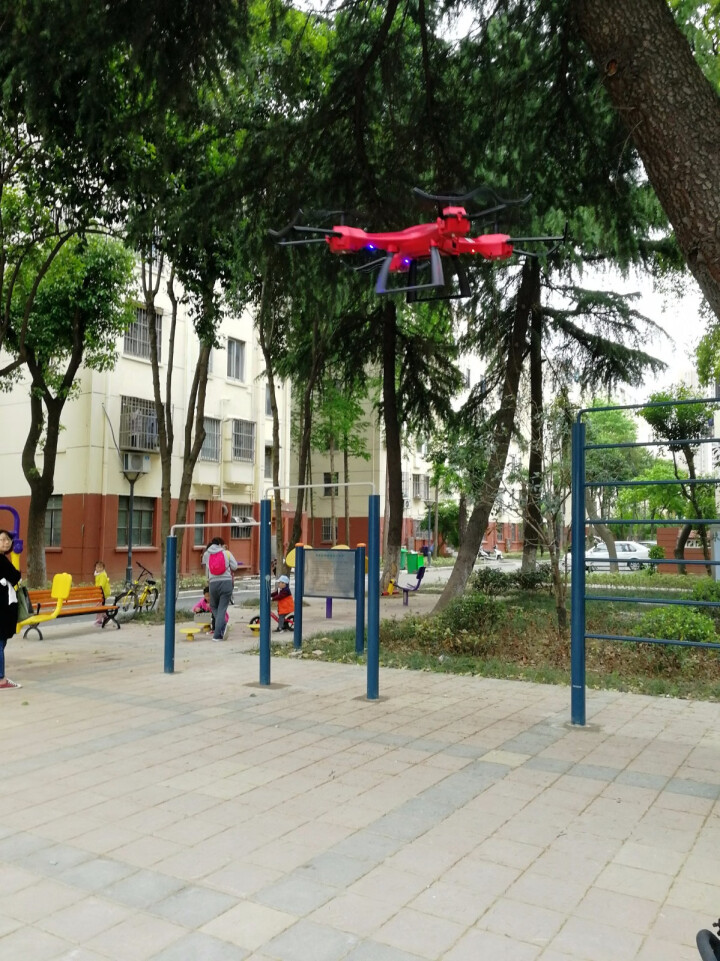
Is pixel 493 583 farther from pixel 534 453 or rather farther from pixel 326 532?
pixel 326 532

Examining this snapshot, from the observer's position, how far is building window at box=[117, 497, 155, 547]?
92.4 feet

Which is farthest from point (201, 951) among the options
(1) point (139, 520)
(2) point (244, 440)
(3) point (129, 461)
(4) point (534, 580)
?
(2) point (244, 440)

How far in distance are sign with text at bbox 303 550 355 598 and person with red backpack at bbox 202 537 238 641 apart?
2573 millimetres

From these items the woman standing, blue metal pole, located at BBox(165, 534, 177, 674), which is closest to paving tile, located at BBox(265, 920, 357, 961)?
the woman standing

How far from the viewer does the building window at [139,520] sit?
92.4 feet

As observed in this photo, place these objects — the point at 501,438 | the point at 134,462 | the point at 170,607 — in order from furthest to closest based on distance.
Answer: the point at 134,462 → the point at 501,438 → the point at 170,607

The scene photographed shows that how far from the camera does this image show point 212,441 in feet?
105

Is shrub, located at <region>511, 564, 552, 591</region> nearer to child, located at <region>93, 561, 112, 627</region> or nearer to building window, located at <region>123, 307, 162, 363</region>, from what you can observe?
child, located at <region>93, 561, 112, 627</region>

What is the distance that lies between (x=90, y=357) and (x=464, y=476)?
41.4 feet

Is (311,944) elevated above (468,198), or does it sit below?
below

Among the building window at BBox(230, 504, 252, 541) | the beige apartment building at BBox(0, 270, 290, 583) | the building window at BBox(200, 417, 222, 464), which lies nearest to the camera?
the beige apartment building at BBox(0, 270, 290, 583)

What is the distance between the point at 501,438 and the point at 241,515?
64.8 ft

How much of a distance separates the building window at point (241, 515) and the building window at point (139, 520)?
165 inches

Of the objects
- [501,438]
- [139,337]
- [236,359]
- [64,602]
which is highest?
[236,359]
